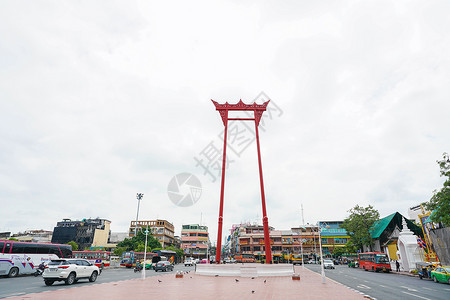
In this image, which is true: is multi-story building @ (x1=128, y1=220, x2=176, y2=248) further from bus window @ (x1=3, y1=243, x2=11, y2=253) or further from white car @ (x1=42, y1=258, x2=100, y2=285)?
white car @ (x1=42, y1=258, x2=100, y2=285)

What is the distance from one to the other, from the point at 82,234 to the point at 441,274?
272 ft

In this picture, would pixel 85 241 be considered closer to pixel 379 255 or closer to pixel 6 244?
pixel 6 244

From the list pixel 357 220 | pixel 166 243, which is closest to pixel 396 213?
pixel 357 220

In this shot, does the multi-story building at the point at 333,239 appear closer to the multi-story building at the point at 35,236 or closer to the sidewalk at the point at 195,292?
the sidewalk at the point at 195,292

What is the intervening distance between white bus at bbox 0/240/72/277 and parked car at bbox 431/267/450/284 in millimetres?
33635

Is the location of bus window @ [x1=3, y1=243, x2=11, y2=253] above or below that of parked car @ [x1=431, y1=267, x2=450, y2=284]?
above

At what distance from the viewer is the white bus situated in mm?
21312

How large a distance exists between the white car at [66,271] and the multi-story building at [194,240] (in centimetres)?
7140

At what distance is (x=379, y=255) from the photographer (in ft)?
113

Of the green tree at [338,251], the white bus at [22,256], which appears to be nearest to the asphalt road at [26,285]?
the white bus at [22,256]

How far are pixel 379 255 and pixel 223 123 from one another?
1051 inches

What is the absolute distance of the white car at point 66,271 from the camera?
15055 mm

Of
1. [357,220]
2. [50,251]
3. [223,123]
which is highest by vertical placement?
[223,123]

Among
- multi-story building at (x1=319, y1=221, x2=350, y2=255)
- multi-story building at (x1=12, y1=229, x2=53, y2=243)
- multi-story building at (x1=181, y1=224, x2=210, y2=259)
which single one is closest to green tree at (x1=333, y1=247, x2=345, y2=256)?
multi-story building at (x1=319, y1=221, x2=350, y2=255)
